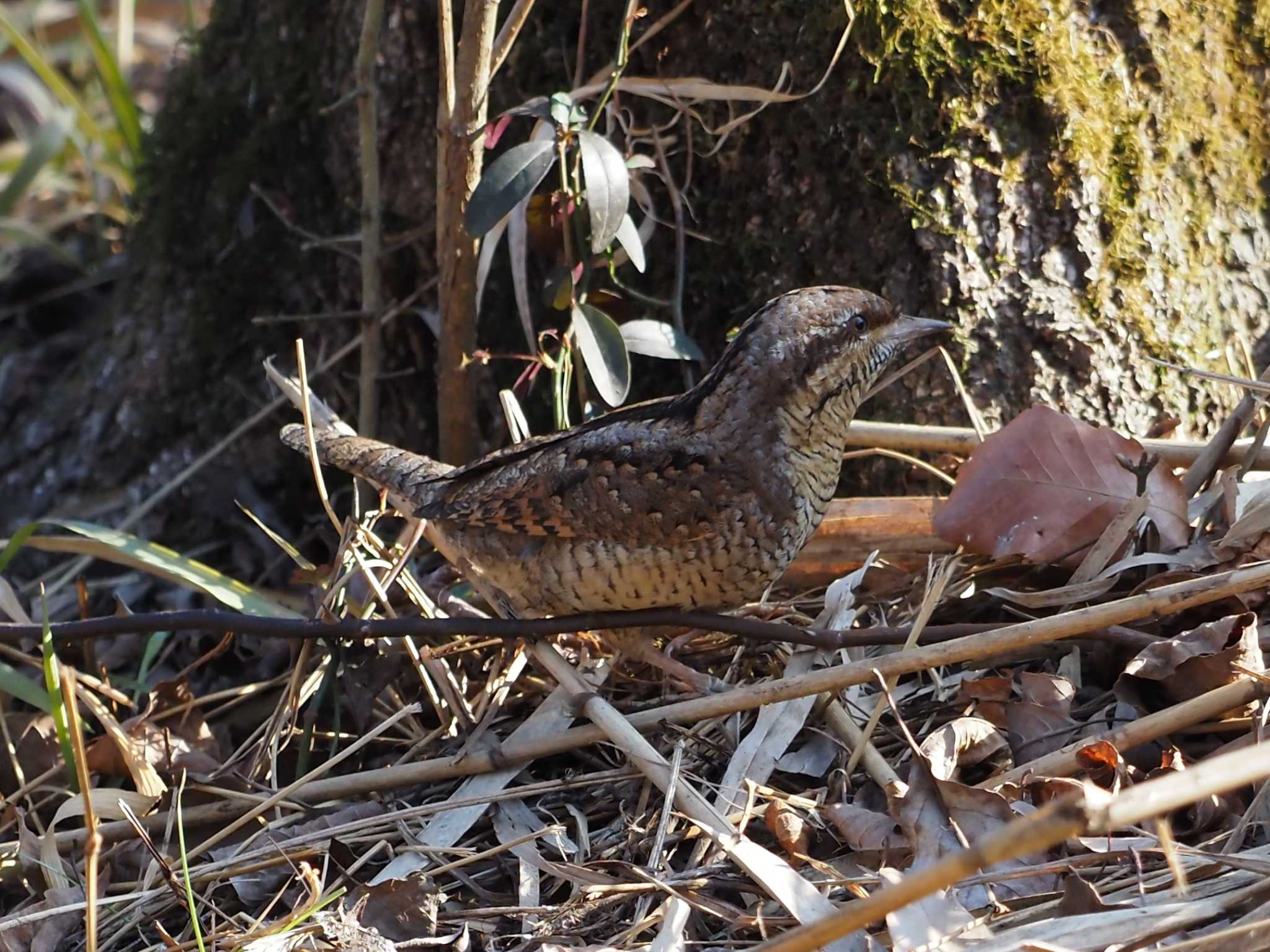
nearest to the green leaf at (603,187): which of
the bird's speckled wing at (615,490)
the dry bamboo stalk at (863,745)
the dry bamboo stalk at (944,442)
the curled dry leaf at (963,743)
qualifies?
the bird's speckled wing at (615,490)

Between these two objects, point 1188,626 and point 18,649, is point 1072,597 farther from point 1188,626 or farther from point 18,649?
point 18,649

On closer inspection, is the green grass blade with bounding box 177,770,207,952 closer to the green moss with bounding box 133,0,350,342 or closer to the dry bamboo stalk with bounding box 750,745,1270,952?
the dry bamboo stalk with bounding box 750,745,1270,952

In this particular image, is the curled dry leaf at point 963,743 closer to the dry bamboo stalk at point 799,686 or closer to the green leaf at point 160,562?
the dry bamboo stalk at point 799,686

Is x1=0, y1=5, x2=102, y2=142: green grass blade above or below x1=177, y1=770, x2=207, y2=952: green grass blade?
above

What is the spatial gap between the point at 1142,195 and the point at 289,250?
256 centimetres

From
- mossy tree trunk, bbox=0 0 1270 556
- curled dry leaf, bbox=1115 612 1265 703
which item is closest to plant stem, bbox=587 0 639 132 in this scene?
mossy tree trunk, bbox=0 0 1270 556

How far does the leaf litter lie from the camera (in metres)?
2.17

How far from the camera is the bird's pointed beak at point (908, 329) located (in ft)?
9.21

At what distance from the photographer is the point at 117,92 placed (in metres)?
4.95

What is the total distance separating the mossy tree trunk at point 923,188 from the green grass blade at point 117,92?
1.12m

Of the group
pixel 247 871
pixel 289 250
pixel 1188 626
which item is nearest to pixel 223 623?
pixel 247 871

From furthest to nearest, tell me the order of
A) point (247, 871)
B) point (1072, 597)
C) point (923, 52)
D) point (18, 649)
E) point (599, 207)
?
point (18, 649), point (923, 52), point (599, 207), point (1072, 597), point (247, 871)

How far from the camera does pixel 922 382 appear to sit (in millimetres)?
3240

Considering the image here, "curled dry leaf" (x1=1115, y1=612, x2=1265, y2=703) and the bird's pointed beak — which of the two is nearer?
"curled dry leaf" (x1=1115, y1=612, x2=1265, y2=703)
